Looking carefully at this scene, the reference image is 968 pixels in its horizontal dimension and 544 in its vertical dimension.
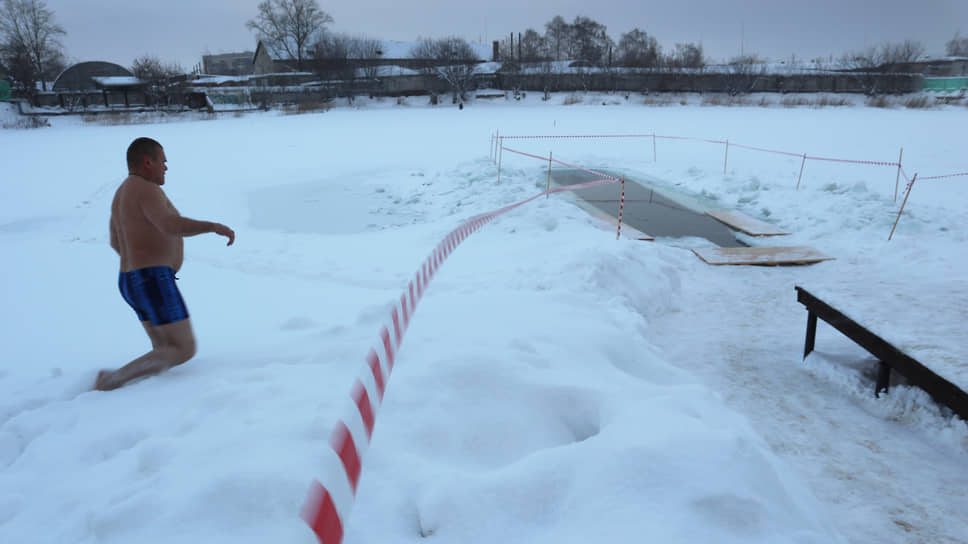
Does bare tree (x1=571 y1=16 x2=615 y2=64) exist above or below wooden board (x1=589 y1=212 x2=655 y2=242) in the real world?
above

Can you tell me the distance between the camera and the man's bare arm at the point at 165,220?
3473 mm

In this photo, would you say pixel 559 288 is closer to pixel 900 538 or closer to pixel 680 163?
pixel 900 538

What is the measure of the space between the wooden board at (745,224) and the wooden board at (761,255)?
50.5 inches

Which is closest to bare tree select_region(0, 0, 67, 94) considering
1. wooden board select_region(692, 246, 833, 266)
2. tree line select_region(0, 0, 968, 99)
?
tree line select_region(0, 0, 968, 99)

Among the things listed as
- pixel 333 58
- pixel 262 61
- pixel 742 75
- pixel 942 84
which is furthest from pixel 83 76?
pixel 942 84

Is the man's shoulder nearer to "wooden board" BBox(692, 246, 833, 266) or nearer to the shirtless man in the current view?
the shirtless man

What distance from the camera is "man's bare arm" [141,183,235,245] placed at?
347 cm

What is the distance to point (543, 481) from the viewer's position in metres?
2.54

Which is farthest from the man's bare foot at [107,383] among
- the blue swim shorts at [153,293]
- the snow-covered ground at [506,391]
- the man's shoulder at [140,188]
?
the man's shoulder at [140,188]

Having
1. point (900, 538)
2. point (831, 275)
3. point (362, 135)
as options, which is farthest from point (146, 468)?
point (362, 135)

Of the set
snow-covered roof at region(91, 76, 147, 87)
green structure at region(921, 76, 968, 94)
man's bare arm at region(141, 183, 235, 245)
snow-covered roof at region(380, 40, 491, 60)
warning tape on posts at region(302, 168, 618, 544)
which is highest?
snow-covered roof at region(380, 40, 491, 60)

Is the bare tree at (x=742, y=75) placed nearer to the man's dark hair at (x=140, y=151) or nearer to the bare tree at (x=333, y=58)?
the bare tree at (x=333, y=58)

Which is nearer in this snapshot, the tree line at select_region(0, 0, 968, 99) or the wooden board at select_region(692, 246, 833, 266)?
the wooden board at select_region(692, 246, 833, 266)

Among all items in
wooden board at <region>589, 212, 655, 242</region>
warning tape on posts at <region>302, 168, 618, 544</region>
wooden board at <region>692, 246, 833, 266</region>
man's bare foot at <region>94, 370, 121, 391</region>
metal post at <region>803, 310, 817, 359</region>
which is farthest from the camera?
wooden board at <region>589, 212, 655, 242</region>
